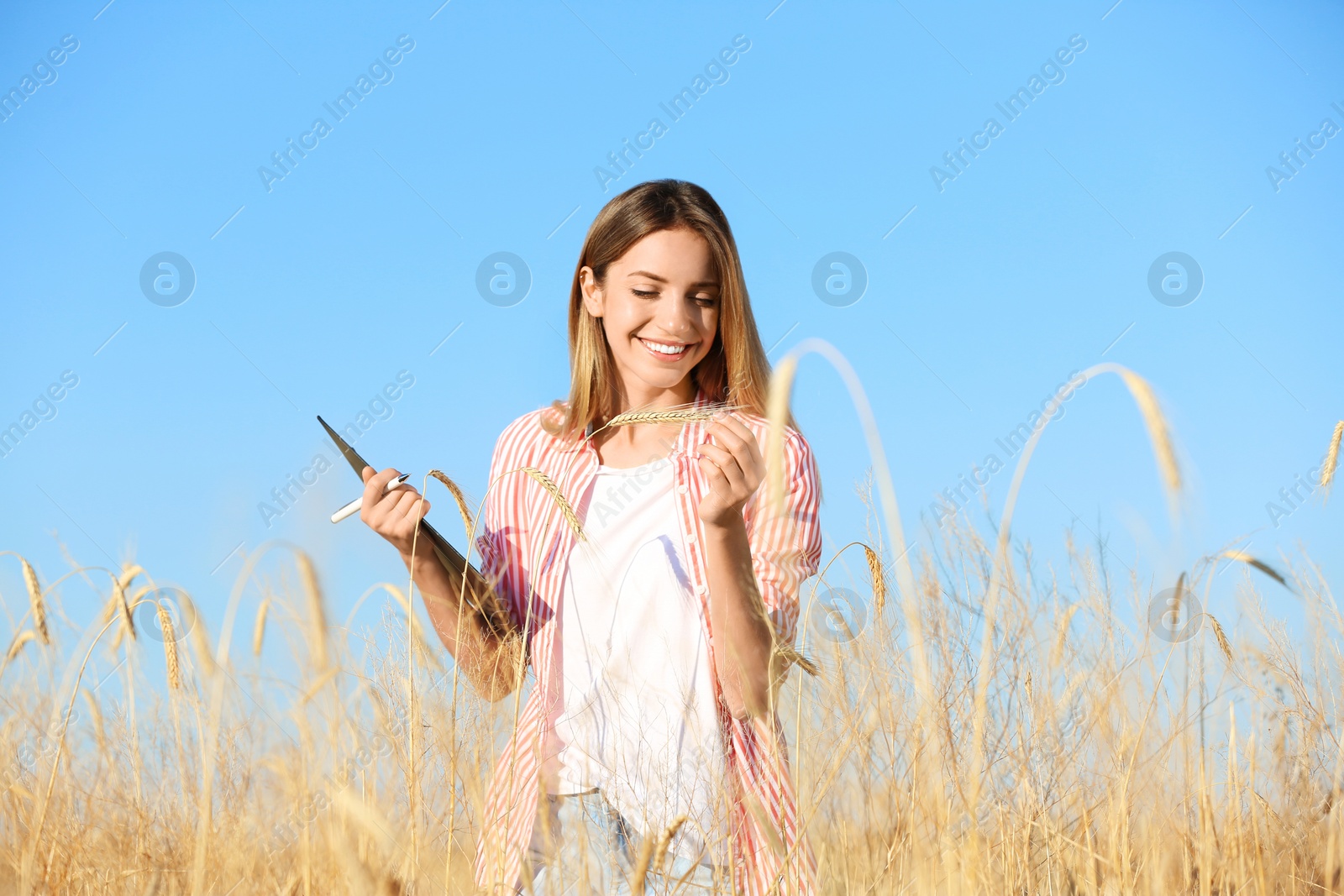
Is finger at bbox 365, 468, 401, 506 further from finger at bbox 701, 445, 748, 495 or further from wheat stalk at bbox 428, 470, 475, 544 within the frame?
finger at bbox 701, 445, 748, 495

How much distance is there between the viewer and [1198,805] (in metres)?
A: 2.44

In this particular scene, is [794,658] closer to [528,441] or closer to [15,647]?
[528,441]

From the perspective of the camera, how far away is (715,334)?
2676 millimetres

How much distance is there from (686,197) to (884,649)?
1.35 m

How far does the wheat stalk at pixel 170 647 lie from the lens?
2.21 m

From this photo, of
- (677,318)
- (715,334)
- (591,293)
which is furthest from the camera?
(591,293)

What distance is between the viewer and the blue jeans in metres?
1.81

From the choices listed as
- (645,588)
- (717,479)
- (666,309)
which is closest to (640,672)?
(645,588)

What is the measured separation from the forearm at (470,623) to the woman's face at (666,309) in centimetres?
74

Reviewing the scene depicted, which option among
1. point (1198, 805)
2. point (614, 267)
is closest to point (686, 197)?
point (614, 267)

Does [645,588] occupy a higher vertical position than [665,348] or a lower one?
lower

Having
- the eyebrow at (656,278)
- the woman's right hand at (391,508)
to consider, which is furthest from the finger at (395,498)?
the eyebrow at (656,278)

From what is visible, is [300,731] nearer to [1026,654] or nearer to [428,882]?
[428,882]

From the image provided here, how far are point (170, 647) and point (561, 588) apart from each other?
0.94 meters
